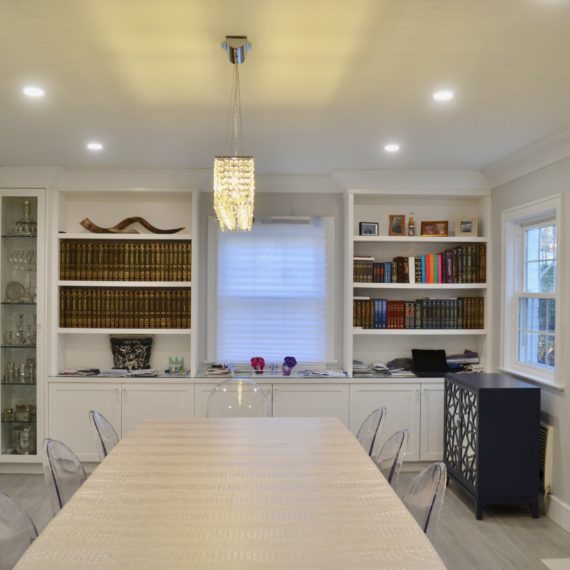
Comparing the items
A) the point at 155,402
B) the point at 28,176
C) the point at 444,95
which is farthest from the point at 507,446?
the point at 28,176

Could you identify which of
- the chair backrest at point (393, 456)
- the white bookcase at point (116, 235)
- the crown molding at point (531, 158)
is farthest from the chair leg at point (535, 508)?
the white bookcase at point (116, 235)

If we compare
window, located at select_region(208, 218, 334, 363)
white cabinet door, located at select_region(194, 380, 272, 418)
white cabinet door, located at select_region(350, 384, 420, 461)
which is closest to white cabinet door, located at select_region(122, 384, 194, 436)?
white cabinet door, located at select_region(194, 380, 272, 418)

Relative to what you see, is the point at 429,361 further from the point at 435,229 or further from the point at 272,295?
the point at 272,295

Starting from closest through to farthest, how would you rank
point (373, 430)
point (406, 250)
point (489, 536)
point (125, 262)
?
point (373, 430) → point (489, 536) → point (125, 262) → point (406, 250)

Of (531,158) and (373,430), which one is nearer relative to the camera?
(373,430)

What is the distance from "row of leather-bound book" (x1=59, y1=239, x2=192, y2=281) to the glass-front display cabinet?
25 cm

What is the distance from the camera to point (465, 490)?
12.5 feet

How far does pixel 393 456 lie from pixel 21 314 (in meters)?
3.47

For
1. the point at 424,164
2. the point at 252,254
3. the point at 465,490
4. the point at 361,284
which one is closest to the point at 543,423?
the point at 465,490

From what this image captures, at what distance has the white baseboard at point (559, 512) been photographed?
3398 millimetres

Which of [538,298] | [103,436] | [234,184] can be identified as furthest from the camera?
[538,298]

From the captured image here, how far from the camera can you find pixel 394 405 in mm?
4449

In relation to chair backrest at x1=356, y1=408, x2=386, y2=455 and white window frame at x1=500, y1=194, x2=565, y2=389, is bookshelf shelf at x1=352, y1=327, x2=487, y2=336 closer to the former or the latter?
white window frame at x1=500, y1=194, x2=565, y2=389

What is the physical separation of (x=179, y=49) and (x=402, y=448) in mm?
2035
